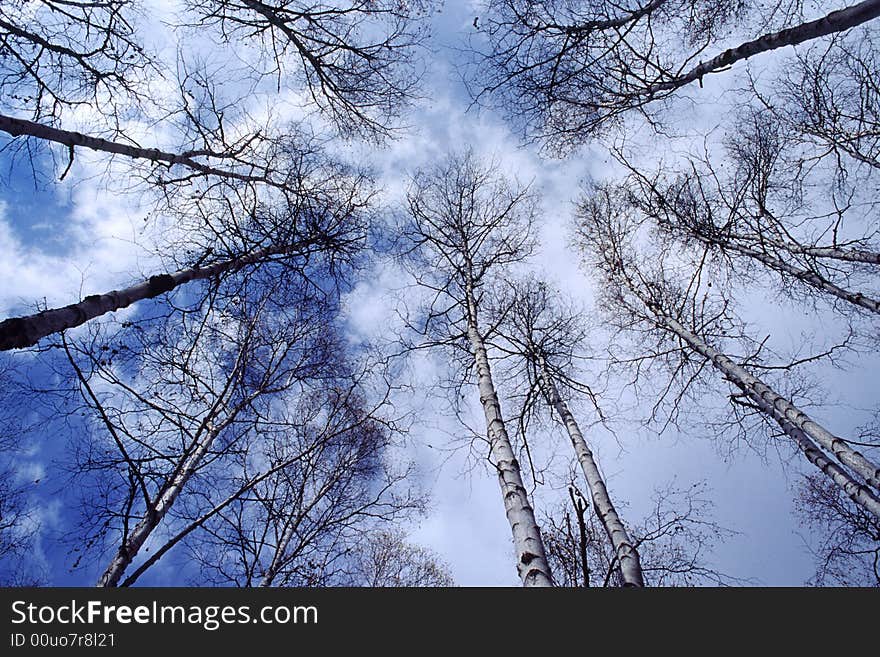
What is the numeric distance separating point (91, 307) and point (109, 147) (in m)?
2.49

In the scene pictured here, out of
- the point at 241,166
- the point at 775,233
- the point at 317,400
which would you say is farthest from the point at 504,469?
the point at 775,233

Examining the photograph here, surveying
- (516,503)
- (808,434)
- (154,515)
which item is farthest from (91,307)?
(808,434)

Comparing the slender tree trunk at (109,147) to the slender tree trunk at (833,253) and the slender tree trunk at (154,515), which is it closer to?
the slender tree trunk at (154,515)

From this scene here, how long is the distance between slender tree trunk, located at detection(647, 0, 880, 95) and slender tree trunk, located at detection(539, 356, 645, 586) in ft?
14.5

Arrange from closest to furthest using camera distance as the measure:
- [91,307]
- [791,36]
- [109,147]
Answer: [91,307] < [791,36] < [109,147]

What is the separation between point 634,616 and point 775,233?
804cm

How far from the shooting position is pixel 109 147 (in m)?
4.54

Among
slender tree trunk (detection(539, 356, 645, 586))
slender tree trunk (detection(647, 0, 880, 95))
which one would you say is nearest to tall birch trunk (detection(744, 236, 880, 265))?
slender tree trunk (detection(647, 0, 880, 95))

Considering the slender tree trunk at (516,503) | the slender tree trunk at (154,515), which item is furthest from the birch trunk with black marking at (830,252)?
the slender tree trunk at (154,515)

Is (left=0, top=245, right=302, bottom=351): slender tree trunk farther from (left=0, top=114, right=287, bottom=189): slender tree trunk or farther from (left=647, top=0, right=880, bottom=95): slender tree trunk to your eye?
(left=647, top=0, right=880, bottom=95): slender tree trunk

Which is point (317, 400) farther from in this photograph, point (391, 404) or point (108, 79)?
point (108, 79)

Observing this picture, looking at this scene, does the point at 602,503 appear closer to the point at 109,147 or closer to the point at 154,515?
the point at 154,515

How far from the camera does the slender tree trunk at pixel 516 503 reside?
2932 millimetres

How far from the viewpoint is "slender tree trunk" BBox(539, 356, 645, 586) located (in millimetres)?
3707
